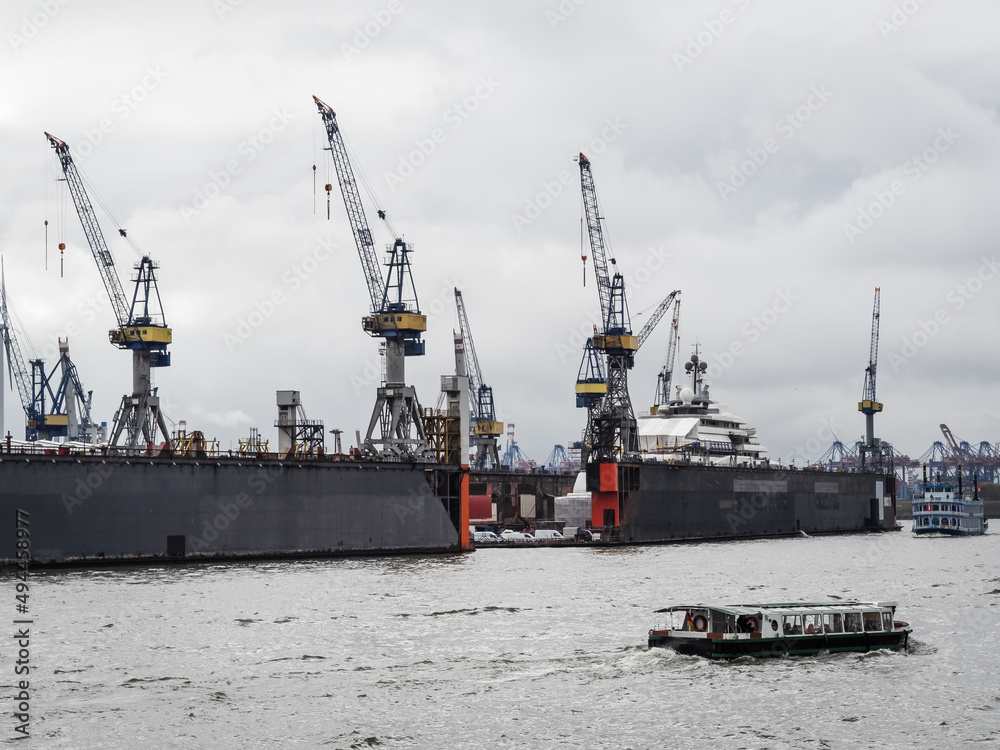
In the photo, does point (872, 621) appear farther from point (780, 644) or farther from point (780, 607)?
point (780, 644)

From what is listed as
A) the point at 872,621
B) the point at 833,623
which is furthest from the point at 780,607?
the point at 872,621

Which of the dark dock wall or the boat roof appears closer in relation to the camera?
the boat roof

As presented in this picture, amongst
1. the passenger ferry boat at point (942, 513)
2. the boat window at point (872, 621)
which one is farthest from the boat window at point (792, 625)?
the passenger ferry boat at point (942, 513)

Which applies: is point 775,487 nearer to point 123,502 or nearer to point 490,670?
point 123,502

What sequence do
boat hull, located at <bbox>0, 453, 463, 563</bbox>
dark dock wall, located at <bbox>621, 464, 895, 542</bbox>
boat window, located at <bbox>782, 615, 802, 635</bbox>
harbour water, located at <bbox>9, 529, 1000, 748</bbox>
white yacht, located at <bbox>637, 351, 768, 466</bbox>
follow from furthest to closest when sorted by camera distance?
white yacht, located at <bbox>637, 351, 768, 466</bbox> → dark dock wall, located at <bbox>621, 464, 895, 542</bbox> → boat hull, located at <bbox>0, 453, 463, 563</bbox> → boat window, located at <bbox>782, 615, 802, 635</bbox> → harbour water, located at <bbox>9, 529, 1000, 748</bbox>

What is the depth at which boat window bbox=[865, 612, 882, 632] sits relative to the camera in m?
53.0

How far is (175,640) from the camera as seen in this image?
53281 mm

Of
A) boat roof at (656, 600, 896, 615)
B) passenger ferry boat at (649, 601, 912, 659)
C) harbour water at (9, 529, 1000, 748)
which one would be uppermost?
boat roof at (656, 600, 896, 615)

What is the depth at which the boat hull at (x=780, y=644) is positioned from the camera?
49656mm

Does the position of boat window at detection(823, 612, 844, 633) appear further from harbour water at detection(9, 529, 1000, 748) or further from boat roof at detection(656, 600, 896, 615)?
harbour water at detection(9, 529, 1000, 748)

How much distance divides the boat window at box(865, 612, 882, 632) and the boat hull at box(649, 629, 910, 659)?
13.8 inches

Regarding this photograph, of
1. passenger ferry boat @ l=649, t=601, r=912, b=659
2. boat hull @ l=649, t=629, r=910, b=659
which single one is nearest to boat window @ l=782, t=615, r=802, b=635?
passenger ferry boat @ l=649, t=601, r=912, b=659

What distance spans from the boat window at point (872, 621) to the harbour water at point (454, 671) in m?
1.71

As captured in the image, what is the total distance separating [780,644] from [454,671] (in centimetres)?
1359
